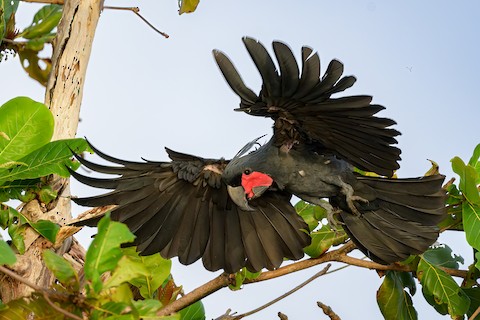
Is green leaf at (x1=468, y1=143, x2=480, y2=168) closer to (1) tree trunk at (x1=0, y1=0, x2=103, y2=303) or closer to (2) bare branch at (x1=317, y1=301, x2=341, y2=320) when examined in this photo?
(2) bare branch at (x1=317, y1=301, x2=341, y2=320)

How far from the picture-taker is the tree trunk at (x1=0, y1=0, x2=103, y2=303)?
7.85 ft

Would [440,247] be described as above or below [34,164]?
below

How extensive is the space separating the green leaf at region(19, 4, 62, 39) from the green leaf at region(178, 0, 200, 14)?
2.12 feet

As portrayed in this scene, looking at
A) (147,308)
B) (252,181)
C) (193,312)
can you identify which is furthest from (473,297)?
(147,308)

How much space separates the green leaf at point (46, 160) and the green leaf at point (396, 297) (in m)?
1.18

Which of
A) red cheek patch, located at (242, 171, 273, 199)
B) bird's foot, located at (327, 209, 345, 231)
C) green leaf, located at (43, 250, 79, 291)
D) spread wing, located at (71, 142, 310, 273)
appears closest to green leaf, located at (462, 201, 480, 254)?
bird's foot, located at (327, 209, 345, 231)

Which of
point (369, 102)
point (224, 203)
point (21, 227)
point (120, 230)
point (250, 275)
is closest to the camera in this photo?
point (120, 230)

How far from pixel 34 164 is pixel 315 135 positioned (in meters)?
0.94

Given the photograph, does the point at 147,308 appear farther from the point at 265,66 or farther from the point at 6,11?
the point at 6,11

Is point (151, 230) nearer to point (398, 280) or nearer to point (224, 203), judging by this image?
point (224, 203)

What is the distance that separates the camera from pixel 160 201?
8.99ft

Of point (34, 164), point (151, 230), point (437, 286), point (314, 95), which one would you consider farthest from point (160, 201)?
point (437, 286)

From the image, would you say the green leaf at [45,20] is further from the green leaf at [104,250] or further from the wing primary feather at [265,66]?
the green leaf at [104,250]

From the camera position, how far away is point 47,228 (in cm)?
232
